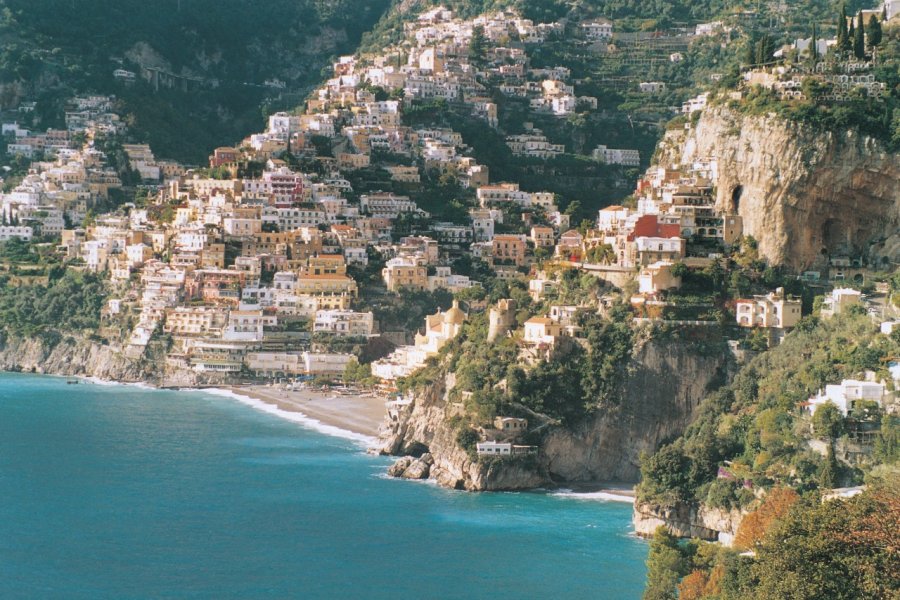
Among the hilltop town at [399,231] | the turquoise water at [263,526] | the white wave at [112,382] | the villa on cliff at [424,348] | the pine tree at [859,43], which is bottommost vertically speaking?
the turquoise water at [263,526]

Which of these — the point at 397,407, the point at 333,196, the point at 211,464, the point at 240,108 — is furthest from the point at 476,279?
the point at 240,108

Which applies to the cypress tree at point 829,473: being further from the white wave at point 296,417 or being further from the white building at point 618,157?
the white building at point 618,157

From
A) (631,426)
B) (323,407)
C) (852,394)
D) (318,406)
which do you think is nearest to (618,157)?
(318,406)

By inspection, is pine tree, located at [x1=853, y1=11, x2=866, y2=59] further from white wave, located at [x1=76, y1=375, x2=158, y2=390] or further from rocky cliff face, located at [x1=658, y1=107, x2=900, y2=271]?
white wave, located at [x1=76, y1=375, x2=158, y2=390]

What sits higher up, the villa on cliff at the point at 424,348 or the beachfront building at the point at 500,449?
the villa on cliff at the point at 424,348

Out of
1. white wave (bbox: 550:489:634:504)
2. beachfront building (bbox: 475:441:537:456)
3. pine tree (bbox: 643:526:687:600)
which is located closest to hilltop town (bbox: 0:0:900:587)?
beachfront building (bbox: 475:441:537:456)

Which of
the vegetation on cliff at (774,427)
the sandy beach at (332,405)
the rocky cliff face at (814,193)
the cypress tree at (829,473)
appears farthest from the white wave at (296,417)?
the cypress tree at (829,473)

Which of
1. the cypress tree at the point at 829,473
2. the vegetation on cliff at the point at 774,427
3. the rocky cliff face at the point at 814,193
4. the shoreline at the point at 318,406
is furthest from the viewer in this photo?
the shoreline at the point at 318,406

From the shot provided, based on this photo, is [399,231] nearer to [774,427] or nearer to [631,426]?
[631,426]
